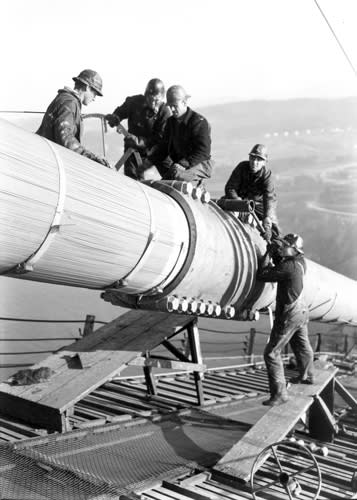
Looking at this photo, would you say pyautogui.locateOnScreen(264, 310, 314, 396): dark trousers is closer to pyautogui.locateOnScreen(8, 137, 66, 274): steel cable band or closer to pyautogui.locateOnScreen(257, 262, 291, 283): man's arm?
pyautogui.locateOnScreen(257, 262, 291, 283): man's arm

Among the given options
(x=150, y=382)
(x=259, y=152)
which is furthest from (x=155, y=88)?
(x=150, y=382)

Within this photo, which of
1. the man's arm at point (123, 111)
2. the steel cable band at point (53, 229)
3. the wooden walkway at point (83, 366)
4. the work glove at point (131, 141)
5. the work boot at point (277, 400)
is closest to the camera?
the steel cable band at point (53, 229)

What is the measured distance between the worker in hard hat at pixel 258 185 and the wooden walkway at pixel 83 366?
49.1 inches

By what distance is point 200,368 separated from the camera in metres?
5.56

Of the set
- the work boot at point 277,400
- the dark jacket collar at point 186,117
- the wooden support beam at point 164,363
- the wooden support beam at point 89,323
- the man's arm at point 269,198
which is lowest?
the work boot at point 277,400

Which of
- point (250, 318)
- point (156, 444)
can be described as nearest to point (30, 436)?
point (156, 444)

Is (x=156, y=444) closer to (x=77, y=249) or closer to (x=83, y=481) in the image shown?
(x=83, y=481)

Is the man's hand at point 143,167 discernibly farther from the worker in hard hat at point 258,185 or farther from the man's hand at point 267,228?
the man's hand at point 267,228

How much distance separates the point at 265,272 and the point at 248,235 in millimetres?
351

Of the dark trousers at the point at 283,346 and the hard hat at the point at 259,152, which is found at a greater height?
the hard hat at the point at 259,152

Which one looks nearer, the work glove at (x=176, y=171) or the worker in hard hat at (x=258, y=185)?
the work glove at (x=176, y=171)

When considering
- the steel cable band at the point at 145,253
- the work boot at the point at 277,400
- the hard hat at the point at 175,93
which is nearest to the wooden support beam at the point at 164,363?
the work boot at the point at 277,400

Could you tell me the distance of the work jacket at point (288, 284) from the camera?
16.0ft

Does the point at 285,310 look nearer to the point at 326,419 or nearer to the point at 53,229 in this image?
the point at 326,419
